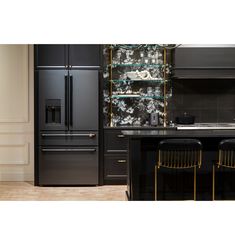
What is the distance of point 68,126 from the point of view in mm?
6348

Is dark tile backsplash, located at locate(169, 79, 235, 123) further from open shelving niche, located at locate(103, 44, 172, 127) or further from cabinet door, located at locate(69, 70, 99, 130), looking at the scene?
cabinet door, located at locate(69, 70, 99, 130)

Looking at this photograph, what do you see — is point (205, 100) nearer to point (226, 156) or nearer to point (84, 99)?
point (84, 99)

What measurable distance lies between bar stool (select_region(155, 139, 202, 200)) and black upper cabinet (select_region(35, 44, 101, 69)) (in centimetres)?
249

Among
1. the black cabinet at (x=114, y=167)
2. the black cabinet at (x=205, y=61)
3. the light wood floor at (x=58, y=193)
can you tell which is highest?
the black cabinet at (x=205, y=61)

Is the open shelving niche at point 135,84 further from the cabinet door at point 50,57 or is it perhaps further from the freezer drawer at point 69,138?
the cabinet door at point 50,57

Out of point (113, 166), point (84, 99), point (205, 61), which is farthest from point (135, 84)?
point (113, 166)

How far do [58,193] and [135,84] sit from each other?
2155 millimetres

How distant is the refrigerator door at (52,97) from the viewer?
631 cm

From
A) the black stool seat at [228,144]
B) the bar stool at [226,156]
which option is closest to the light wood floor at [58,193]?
the bar stool at [226,156]

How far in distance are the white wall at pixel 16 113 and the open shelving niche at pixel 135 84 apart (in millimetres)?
Result: 1214
